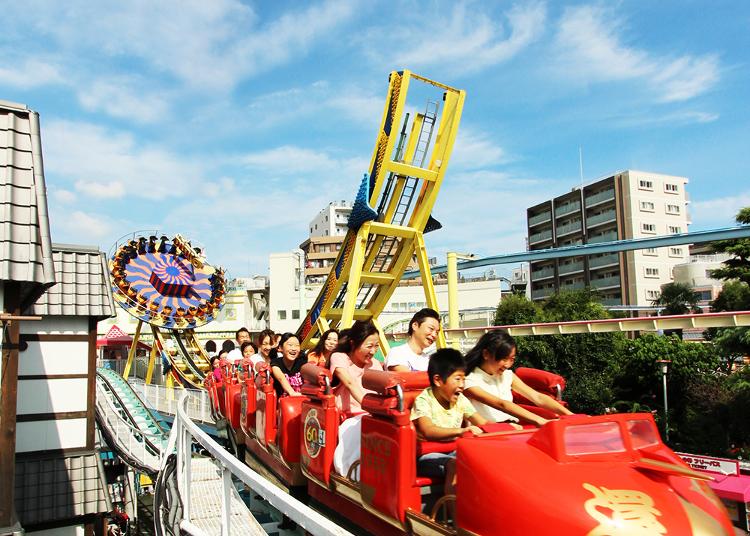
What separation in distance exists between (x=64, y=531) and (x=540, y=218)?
5271cm

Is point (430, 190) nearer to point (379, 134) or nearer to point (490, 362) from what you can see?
point (379, 134)

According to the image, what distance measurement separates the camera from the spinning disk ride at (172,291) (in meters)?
20.4

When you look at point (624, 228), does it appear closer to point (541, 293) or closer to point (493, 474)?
point (541, 293)

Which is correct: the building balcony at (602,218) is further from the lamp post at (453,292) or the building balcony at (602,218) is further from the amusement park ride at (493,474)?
the amusement park ride at (493,474)

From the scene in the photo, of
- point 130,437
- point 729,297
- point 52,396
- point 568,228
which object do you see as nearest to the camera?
point 52,396

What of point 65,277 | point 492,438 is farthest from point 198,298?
point 492,438

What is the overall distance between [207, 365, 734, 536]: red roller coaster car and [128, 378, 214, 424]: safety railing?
12.0 meters

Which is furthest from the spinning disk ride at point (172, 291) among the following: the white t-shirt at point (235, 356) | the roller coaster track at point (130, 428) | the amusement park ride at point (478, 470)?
the amusement park ride at point (478, 470)

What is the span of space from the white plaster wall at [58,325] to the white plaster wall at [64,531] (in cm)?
238

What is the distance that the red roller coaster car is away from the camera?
2287mm

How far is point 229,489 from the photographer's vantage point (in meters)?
2.54

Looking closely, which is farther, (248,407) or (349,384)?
(248,407)

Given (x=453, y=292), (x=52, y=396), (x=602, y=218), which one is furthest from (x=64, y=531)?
(x=602, y=218)

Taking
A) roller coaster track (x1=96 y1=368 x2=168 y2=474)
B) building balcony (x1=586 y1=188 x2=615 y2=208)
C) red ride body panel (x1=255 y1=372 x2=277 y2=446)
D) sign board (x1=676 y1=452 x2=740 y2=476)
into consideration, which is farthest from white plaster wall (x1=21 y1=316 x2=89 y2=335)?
building balcony (x1=586 y1=188 x2=615 y2=208)
